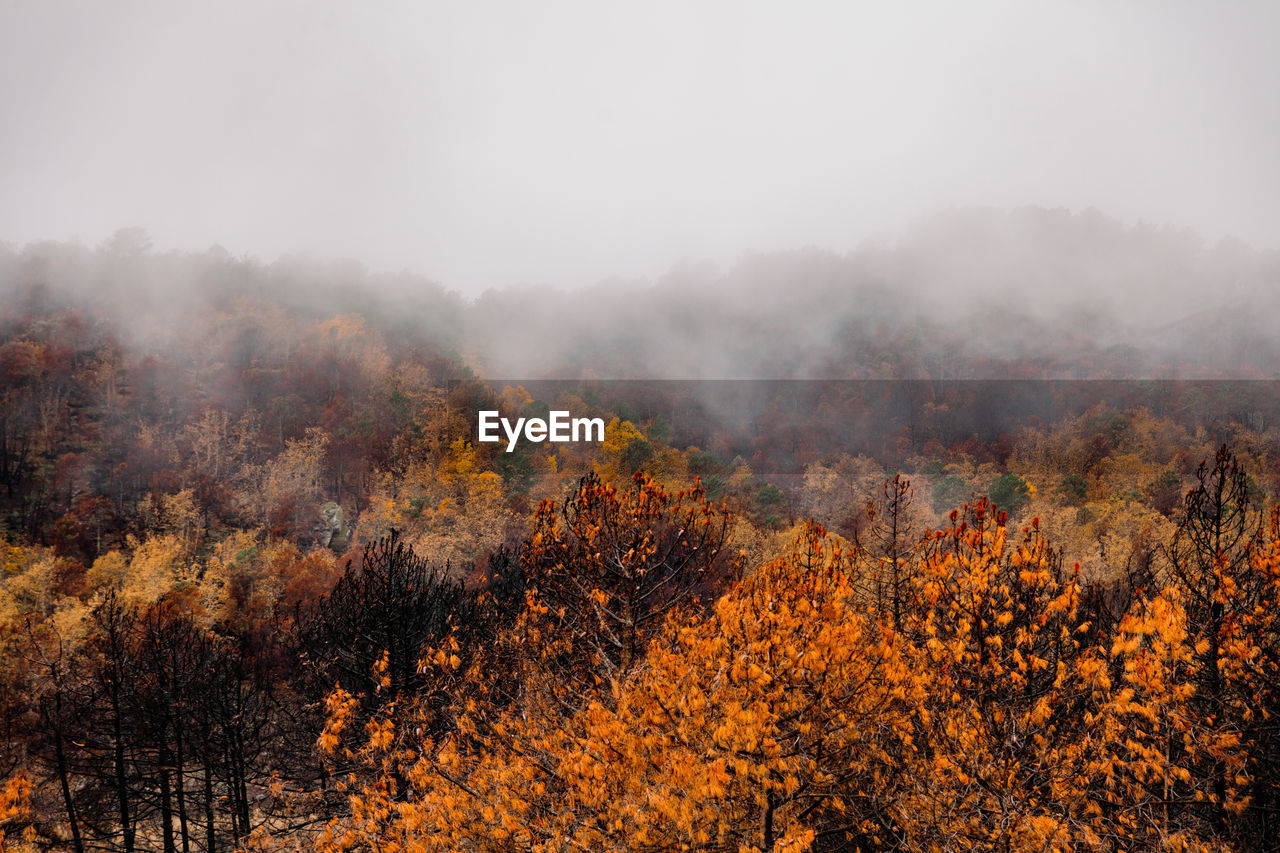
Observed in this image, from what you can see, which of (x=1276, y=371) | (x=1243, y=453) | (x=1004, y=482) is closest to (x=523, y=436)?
(x=1004, y=482)

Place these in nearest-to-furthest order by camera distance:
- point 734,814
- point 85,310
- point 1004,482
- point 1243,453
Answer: point 734,814, point 1004,482, point 1243,453, point 85,310

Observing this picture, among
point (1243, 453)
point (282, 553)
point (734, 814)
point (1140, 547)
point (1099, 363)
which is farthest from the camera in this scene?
point (1099, 363)

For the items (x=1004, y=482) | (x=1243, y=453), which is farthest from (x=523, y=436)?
(x=1243, y=453)

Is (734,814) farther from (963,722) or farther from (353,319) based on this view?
(353,319)

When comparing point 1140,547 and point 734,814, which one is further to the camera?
point 1140,547

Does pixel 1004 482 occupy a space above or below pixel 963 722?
below

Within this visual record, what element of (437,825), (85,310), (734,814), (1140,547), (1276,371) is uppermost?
(85,310)

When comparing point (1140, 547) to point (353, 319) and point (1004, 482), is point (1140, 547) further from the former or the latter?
point (353, 319)
